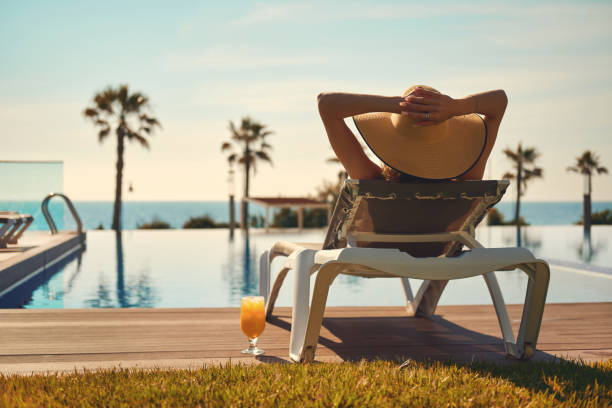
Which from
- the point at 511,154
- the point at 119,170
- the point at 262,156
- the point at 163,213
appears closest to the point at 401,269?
the point at 119,170

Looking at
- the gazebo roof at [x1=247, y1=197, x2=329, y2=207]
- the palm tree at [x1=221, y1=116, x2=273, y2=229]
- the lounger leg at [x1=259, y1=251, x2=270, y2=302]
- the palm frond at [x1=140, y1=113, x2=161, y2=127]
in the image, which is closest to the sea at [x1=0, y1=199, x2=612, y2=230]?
the palm tree at [x1=221, y1=116, x2=273, y2=229]

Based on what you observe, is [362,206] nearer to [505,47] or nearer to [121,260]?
[121,260]

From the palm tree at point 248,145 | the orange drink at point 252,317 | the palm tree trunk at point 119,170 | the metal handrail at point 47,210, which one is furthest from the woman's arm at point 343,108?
the palm tree at point 248,145

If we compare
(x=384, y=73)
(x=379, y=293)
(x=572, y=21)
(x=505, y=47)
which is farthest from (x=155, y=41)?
(x=379, y=293)

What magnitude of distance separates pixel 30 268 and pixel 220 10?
494 inches

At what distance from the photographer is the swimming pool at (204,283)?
20.3 ft

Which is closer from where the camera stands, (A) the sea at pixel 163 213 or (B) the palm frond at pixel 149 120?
(A) the sea at pixel 163 213

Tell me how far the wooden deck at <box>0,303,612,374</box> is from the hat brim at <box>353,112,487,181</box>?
0.89 meters

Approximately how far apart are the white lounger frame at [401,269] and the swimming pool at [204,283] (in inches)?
132

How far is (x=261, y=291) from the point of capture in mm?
3777

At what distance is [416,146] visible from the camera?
8.27 ft

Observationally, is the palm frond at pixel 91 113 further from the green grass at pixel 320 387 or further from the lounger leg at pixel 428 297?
the green grass at pixel 320 387

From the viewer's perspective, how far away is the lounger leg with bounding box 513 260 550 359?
259cm

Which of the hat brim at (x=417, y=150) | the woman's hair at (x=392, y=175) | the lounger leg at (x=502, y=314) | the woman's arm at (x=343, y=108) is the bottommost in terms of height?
the lounger leg at (x=502, y=314)
